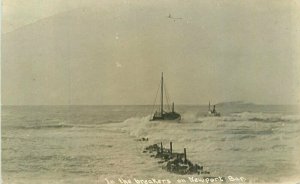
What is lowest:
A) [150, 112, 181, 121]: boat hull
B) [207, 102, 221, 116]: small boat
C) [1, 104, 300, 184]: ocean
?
[1, 104, 300, 184]: ocean

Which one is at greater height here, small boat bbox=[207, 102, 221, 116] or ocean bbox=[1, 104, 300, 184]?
small boat bbox=[207, 102, 221, 116]

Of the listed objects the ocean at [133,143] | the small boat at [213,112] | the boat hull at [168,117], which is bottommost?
the ocean at [133,143]

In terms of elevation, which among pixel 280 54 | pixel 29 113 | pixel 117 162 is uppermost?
pixel 280 54

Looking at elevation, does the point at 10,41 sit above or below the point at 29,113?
above

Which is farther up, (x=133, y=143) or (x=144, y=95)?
(x=144, y=95)

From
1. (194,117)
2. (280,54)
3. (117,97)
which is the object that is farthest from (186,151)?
(280,54)

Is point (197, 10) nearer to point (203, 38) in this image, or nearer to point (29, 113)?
point (203, 38)
